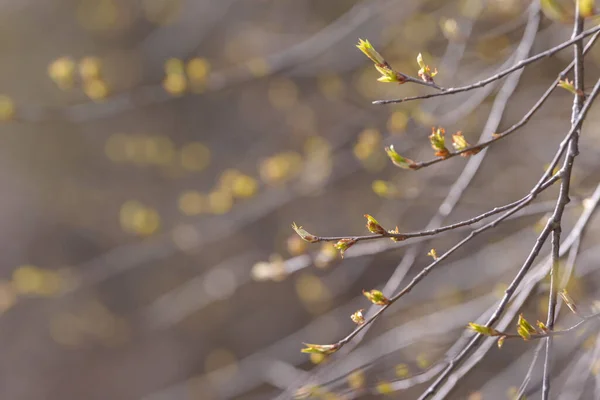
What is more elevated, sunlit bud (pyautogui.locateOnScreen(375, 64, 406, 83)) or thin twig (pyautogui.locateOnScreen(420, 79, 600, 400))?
sunlit bud (pyautogui.locateOnScreen(375, 64, 406, 83))

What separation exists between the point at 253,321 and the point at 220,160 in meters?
1.02

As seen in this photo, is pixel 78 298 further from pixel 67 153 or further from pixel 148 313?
pixel 67 153

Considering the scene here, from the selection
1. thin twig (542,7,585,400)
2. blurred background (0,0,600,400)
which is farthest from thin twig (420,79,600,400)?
blurred background (0,0,600,400)

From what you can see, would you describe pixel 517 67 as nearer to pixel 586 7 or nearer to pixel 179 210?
pixel 586 7

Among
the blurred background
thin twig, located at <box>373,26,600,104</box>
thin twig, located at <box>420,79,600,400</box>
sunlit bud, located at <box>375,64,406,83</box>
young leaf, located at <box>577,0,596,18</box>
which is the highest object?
the blurred background

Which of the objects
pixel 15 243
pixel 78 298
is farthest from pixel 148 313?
pixel 15 243

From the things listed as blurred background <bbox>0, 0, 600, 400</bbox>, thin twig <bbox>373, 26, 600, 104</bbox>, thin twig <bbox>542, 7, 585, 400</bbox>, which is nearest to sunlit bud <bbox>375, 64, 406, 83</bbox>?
thin twig <bbox>373, 26, 600, 104</bbox>

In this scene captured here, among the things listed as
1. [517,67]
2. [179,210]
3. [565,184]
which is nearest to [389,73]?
[517,67]

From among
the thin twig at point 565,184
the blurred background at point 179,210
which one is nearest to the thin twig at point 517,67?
the thin twig at point 565,184

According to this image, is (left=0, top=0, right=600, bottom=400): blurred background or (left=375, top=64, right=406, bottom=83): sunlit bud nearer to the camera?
(left=375, top=64, right=406, bottom=83): sunlit bud

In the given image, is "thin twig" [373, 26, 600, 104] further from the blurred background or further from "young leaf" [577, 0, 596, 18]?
the blurred background

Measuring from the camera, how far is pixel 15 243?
3607 mm

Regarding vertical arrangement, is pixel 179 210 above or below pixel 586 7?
above

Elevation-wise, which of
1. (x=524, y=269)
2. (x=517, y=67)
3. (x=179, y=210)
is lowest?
(x=524, y=269)
